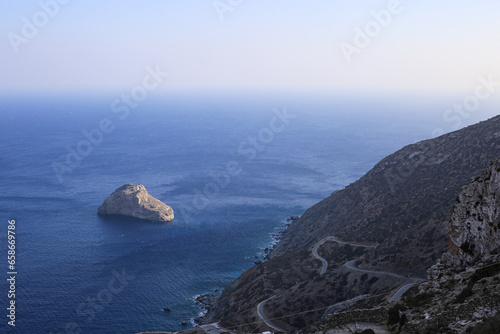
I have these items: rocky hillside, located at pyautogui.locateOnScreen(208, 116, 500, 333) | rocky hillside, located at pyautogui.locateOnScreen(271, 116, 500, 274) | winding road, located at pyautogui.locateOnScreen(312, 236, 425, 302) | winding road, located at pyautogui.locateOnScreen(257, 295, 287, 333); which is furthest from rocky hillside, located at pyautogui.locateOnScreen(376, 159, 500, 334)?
winding road, located at pyautogui.locateOnScreen(257, 295, 287, 333)

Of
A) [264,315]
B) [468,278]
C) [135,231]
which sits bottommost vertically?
[264,315]

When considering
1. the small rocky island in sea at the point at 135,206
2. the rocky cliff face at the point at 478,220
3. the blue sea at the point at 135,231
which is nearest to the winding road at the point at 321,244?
A: the blue sea at the point at 135,231

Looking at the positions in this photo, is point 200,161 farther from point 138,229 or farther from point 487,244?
point 487,244

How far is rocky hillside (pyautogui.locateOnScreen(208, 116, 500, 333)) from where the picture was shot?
55.1m

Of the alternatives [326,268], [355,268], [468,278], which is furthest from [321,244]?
[468,278]

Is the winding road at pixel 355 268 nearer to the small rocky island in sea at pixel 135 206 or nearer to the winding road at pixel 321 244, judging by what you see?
the winding road at pixel 321 244

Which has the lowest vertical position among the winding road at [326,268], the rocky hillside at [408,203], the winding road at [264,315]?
the winding road at [264,315]

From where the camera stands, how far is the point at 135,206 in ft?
371

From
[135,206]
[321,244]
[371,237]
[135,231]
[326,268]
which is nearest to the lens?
[326,268]

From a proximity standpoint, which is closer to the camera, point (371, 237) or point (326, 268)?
point (326, 268)

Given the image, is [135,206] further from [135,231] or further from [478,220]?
[478,220]

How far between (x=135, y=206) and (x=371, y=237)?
65766mm

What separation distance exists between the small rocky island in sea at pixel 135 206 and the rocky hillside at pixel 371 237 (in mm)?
34675

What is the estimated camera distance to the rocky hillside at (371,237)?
55.1 m
